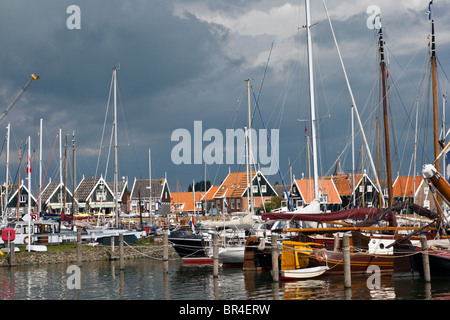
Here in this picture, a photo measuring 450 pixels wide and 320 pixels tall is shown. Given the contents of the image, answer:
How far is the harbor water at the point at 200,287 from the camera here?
82.1 ft

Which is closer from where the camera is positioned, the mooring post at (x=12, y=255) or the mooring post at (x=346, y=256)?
the mooring post at (x=346, y=256)

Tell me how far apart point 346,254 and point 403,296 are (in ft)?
10.4

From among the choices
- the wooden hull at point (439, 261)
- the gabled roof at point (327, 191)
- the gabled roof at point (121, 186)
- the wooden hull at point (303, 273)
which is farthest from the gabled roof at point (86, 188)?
the wooden hull at point (439, 261)

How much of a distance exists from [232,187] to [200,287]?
68.3 m

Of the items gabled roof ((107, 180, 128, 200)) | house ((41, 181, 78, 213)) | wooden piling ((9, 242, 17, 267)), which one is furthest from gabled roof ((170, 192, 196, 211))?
wooden piling ((9, 242, 17, 267))

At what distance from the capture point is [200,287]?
94.8ft

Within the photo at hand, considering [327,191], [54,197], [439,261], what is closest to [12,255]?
[439,261]

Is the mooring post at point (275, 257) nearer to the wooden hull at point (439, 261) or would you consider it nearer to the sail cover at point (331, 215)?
the sail cover at point (331, 215)

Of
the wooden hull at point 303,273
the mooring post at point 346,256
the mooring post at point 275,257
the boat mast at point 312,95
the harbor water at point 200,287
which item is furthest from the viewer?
the boat mast at point 312,95

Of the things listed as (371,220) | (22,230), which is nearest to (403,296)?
(371,220)

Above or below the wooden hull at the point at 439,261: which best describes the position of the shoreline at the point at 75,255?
below

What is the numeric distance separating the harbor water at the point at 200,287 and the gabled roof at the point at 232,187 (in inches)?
2207

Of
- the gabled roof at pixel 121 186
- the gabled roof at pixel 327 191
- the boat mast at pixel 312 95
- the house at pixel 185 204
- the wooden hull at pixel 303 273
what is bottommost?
the wooden hull at pixel 303 273
